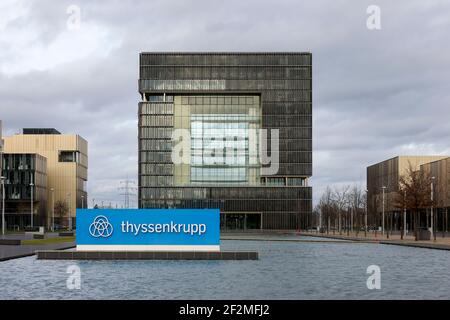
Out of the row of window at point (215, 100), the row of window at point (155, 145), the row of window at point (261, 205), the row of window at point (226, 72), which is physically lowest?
the row of window at point (261, 205)

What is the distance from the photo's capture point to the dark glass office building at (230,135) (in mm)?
139250

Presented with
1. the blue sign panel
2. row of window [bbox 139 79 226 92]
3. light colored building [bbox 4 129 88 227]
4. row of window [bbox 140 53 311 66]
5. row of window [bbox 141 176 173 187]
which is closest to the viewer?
the blue sign panel

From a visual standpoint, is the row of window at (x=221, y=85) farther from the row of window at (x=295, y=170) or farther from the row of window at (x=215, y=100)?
the row of window at (x=295, y=170)

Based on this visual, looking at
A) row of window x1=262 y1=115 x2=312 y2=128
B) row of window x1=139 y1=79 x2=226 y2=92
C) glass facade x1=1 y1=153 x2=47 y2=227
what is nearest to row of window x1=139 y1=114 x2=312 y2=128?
row of window x1=262 y1=115 x2=312 y2=128

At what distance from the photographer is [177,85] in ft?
463

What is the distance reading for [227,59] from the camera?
14062 centimetres

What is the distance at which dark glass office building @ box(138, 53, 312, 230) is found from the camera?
Result: 139250 mm

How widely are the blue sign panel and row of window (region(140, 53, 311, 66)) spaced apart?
106 meters

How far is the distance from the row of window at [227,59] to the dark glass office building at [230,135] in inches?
8.0

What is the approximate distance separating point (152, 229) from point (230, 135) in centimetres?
10663

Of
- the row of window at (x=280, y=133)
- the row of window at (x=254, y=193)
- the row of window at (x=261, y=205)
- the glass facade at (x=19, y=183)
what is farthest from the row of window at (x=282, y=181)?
the glass facade at (x=19, y=183)

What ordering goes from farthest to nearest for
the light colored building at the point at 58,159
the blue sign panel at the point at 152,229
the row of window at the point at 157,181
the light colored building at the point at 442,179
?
the light colored building at the point at 58,159 < the row of window at the point at 157,181 < the light colored building at the point at 442,179 < the blue sign panel at the point at 152,229

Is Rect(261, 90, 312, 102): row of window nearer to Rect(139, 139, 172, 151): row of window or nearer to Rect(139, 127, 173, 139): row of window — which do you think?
Rect(139, 127, 173, 139): row of window
